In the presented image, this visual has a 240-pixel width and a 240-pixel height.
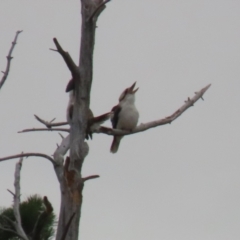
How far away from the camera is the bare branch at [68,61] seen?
17.9 feet

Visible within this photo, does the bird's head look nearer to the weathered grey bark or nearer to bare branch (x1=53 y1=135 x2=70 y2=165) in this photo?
the weathered grey bark

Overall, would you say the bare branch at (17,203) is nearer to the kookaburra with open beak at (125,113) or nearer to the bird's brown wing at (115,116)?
the kookaburra with open beak at (125,113)

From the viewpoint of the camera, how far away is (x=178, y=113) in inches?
272

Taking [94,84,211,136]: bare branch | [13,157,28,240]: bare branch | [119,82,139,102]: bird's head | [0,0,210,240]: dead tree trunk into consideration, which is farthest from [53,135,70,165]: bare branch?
[119,82,139,102]: bird's head

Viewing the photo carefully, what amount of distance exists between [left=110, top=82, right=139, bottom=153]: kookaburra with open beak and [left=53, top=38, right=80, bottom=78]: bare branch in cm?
473

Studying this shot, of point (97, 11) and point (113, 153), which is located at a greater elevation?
point (113, 153)

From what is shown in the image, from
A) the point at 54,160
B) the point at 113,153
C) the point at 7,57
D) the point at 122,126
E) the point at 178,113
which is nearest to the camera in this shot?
the point at 7,57

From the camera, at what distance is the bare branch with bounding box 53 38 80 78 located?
5457mm

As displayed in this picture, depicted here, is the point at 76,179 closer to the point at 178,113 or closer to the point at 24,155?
the point at 24,155

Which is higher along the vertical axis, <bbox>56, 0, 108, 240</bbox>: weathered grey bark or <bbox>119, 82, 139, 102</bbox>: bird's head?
<bbox>119, 82, 139, 102</bbox>: bird's head

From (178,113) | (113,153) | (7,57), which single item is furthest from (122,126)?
(7,57)

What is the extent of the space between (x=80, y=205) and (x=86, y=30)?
1434 millimetres

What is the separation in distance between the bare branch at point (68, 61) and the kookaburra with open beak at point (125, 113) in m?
4.73

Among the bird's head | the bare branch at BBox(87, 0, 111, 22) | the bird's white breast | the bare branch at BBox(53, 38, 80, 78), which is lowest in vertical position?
the bare branch at BBox(53, 38, 80, 78)
